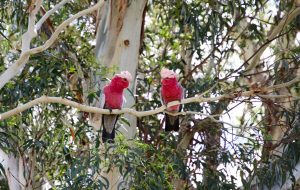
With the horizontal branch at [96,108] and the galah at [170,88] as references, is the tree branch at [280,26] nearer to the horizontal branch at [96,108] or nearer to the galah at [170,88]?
the galah at [170,88]

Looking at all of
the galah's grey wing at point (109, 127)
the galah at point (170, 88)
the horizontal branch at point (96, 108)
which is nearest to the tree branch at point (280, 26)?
the galah at point (170, 88)

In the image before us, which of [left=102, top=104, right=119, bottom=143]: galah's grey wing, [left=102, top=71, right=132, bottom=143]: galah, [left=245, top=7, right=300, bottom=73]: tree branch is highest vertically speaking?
[left=245, top=7, right=300, bottom=73]: tree branch

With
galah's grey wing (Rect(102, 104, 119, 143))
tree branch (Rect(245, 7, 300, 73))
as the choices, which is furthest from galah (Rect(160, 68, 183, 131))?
tree branch (Rect(245, 7, 300, 73))

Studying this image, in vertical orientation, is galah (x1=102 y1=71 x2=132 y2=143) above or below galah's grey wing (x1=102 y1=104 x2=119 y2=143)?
above

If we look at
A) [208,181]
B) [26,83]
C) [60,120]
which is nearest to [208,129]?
[208,181]

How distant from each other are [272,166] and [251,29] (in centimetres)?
158

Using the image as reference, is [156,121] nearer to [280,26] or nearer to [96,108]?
[280,26]

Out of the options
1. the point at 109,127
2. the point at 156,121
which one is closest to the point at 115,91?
the point at 109,127

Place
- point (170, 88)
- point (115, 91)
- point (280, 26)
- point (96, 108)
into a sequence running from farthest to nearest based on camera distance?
1. point (280, 26)
2. point (170, 88)
3. point (115, 91)
4. point (96, 108)

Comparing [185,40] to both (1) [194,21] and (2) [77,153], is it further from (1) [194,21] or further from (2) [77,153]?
(2) [77,153]

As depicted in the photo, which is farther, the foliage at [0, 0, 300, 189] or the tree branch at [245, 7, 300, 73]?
the tree branch at [245, 7, 300, 73]

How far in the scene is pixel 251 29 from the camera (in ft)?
21.2

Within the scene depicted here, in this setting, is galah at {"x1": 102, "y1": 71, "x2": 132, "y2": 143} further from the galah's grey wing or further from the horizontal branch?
the horizontal branch

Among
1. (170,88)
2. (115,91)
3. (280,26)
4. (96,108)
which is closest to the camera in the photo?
(96,108)
